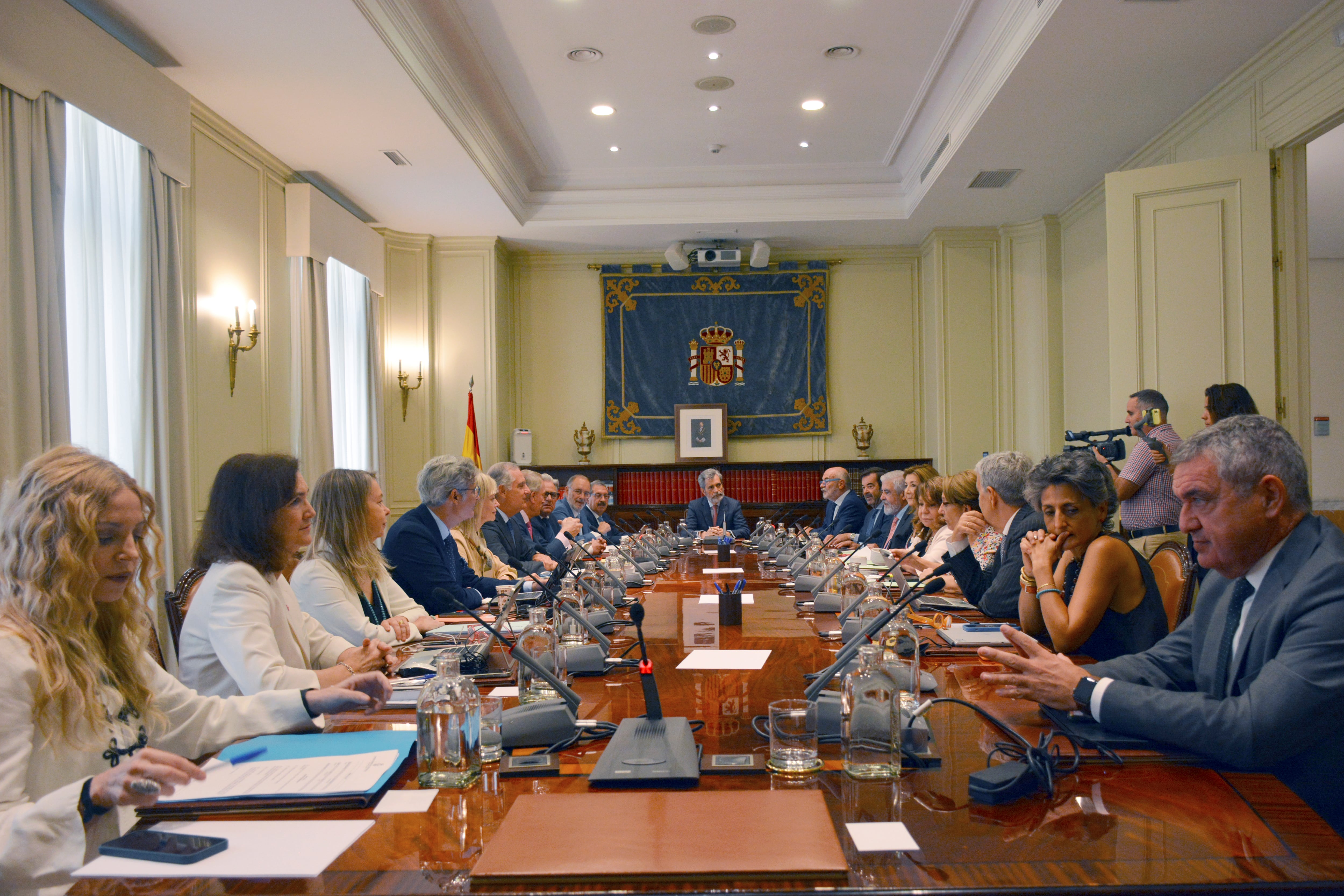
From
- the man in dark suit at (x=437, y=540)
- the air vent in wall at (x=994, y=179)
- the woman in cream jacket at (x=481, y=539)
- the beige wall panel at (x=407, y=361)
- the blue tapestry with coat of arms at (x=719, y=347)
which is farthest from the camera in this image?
the blue tapestry with coat of arms at (x=719, y=347)

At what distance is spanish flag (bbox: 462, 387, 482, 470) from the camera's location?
8.63m

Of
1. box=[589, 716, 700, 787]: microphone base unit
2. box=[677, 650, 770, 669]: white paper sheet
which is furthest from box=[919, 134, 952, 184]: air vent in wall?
box=[589, 716, 700, 787]: microphone base unit

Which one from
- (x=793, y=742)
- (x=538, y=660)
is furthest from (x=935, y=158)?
(x=793, y=742)

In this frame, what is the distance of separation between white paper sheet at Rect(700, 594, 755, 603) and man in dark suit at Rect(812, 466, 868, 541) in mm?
4022

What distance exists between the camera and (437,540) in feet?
13.5

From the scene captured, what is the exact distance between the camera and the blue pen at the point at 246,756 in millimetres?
1562

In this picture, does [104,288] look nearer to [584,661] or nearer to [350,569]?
[350,569]

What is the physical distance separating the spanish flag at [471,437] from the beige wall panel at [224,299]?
2.48 m

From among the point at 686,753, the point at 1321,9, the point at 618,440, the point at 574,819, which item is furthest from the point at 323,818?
the point at 618,440

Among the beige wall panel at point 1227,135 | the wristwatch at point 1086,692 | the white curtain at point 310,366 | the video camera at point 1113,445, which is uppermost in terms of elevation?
the beige wall panel at point 1227,135

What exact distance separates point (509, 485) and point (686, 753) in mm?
4619

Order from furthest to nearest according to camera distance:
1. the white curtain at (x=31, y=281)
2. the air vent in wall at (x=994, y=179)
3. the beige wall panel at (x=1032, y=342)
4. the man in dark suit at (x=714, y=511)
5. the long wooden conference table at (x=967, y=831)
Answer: the beige wall panel at (x=1032, y=342) < the man in dark suit at (x=714, y=511) < the air vent in wall at (x=994, y=179) < the white curtain at (x=31, y=281) < the long wooden conference table at (x=967, y=831)

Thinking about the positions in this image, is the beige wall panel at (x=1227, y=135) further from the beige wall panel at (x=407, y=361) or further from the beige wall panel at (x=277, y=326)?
the beige wall panel at (x=407, y=361)

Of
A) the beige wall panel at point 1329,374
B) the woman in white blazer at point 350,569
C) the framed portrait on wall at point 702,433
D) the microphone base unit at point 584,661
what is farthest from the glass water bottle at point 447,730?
the beige wall panel at point 1329,374
